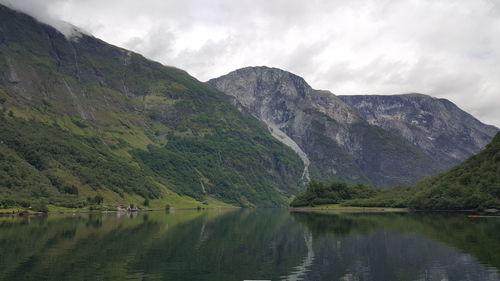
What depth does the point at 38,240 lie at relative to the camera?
273 feet

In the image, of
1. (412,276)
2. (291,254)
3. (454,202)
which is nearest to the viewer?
(412,276)

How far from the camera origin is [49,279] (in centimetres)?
4591

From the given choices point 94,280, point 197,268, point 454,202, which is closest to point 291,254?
point 197,268

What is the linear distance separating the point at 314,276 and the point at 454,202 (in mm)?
170712

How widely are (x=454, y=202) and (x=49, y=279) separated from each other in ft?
620

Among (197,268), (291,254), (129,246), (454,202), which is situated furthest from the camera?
(454,202)

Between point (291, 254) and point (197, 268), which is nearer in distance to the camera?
point (197, 268)

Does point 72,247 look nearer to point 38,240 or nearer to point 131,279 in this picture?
point 38,240

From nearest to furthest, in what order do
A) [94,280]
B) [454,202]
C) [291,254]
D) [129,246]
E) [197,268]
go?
[94,280] < [197,268] < [291,254] < [129,246] < [454,202]

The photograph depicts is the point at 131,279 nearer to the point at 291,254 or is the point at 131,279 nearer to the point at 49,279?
the point at 49,279

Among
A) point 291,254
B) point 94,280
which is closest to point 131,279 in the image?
point 94,280

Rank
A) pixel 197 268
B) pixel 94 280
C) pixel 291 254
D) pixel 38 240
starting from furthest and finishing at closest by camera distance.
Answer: pixel 38 240, pixel 291 254, pixel 197 268, pixel 94 280

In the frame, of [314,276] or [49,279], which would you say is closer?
[49,279]

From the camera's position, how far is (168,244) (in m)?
80.5
